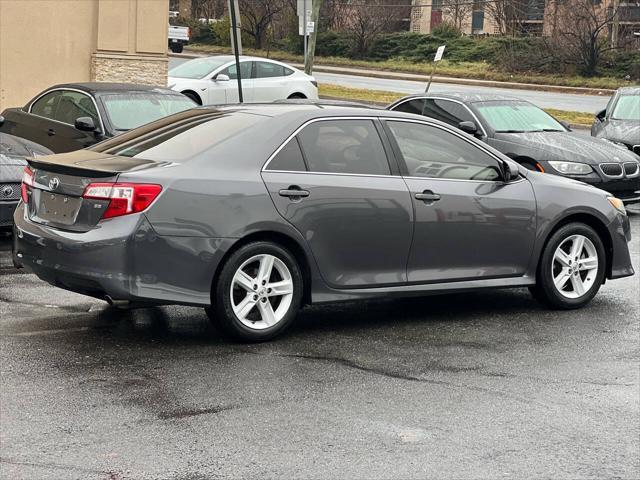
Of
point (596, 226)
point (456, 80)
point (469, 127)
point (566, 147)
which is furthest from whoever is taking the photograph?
point (456, 80)

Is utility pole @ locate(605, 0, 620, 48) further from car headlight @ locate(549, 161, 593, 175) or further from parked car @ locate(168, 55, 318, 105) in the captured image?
car headlight @ locate(549, 161, 593, 175)

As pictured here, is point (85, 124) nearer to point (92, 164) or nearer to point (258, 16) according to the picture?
point (92, 164)

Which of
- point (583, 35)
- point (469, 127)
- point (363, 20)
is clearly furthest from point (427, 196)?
point (363, 20)

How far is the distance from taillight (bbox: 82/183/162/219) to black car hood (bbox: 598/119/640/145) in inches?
477

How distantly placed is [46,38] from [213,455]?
18.0 meters

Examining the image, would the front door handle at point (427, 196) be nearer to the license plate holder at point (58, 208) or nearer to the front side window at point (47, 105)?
the license plate holder at point (58, 208)

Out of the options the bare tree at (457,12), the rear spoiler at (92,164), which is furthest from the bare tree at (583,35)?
the rear spoiler at (92,164)

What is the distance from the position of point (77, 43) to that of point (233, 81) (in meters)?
4.63

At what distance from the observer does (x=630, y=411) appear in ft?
21.1

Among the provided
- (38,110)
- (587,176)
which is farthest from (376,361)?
(38,110)

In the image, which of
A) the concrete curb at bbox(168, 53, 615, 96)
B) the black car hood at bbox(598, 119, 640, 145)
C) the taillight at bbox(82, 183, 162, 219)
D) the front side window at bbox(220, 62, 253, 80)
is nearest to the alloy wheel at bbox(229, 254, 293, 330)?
the taillight at bbox(82, 183, 162, 219)

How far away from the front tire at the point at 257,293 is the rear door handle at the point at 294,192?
13.3 inches

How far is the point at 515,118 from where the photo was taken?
15.6 metres

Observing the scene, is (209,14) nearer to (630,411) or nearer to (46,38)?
(46,38)
